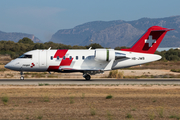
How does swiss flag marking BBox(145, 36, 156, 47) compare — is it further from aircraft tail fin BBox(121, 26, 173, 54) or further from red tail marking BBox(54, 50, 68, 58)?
red tail marking BBox(54, 50, 68, 58)

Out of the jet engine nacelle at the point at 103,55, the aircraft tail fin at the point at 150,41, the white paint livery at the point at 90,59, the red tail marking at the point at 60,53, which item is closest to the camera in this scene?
the jet engine nacelle at the point at 103,55

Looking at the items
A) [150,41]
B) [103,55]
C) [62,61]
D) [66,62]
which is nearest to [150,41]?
[150,41]

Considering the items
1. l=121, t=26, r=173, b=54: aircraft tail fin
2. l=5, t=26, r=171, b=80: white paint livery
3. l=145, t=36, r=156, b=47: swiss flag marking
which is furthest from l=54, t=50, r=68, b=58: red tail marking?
l=145, t=36, r=156, b=47: swiss flag marking

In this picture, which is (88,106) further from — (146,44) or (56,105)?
(146,44)

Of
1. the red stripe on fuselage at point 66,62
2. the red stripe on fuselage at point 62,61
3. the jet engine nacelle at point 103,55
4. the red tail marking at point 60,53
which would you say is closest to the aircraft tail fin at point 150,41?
the jet engine nacelle at point 103,55

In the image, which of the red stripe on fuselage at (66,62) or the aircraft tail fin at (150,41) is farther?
the aircraft tail fin at (150,41)

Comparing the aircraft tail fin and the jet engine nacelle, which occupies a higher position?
the aircraft tail fin

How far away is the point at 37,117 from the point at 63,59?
66.7ft

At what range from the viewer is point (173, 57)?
96812 mm

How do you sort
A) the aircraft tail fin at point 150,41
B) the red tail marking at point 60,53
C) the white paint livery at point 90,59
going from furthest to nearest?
the aircraft tail fin at point 150,41 → the red tail marking at point 60,53 → the white paint livery at point 90,59

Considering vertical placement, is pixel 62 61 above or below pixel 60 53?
below

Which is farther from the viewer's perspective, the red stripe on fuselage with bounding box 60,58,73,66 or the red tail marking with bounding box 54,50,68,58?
the red tail marking with bounding box 54,50,68,58

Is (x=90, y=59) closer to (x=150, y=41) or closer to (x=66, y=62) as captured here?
(x=66, y=62)

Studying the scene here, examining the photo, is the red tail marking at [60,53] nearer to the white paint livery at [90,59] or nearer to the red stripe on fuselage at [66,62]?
the white paint livery at [90,59]
